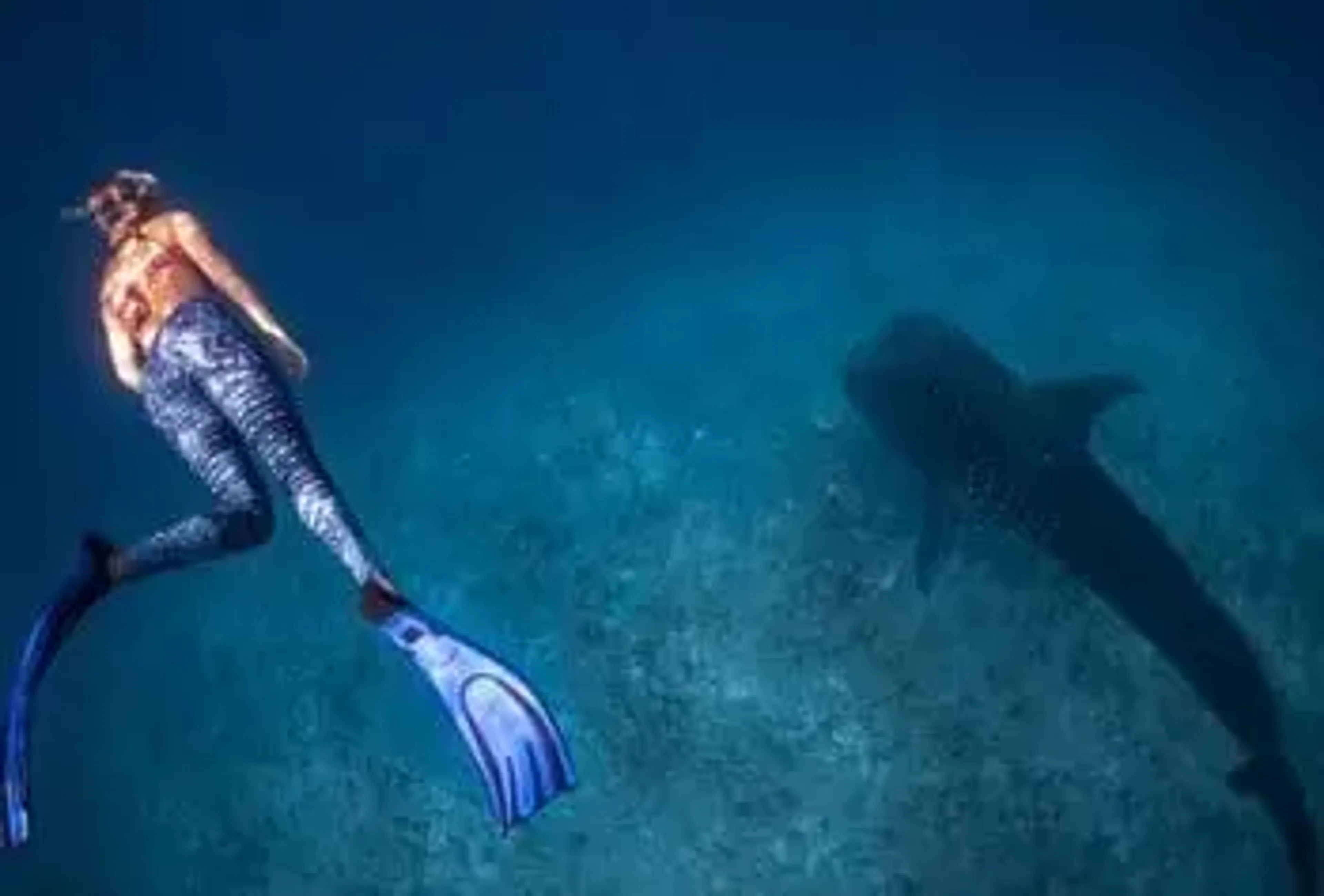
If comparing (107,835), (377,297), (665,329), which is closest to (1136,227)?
(665,329)

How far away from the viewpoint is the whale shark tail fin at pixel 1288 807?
1095 cm

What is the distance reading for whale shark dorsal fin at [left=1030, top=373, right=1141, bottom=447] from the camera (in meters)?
12.5

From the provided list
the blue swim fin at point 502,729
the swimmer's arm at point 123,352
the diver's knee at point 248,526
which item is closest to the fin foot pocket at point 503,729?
the blue swim fin at point 502,729

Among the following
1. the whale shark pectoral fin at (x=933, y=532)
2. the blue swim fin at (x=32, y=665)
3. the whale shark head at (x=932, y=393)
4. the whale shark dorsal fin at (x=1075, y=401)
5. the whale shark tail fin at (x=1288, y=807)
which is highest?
the whale shark head at (x=932, y=393)

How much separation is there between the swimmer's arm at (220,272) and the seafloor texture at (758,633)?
10692mm

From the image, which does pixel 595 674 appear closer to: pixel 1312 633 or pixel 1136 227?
pixel 1312 633

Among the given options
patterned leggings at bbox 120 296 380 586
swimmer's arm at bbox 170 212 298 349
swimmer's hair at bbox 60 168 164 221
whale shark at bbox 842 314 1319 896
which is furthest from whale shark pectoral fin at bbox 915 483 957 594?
patterned leggings at bbox 120 296 380 586

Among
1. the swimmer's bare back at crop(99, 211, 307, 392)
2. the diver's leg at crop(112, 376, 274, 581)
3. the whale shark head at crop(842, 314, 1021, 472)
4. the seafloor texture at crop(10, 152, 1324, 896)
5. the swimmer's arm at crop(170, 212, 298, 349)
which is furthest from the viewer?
the seafloor texture at crop(10, 152, 1324, 896)

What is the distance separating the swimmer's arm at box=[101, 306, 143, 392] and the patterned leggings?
0.58 ft

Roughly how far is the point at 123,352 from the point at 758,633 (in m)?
11.6

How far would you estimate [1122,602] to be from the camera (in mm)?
12758

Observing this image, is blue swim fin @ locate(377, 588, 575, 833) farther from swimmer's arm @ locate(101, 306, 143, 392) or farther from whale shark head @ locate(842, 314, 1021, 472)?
whale shark head @ locate(842, 314, 1021, 472)

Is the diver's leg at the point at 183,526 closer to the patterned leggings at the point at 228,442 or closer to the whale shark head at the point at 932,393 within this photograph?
the patterned leggings at the point at 228,442

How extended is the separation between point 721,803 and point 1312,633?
649 centimetres
